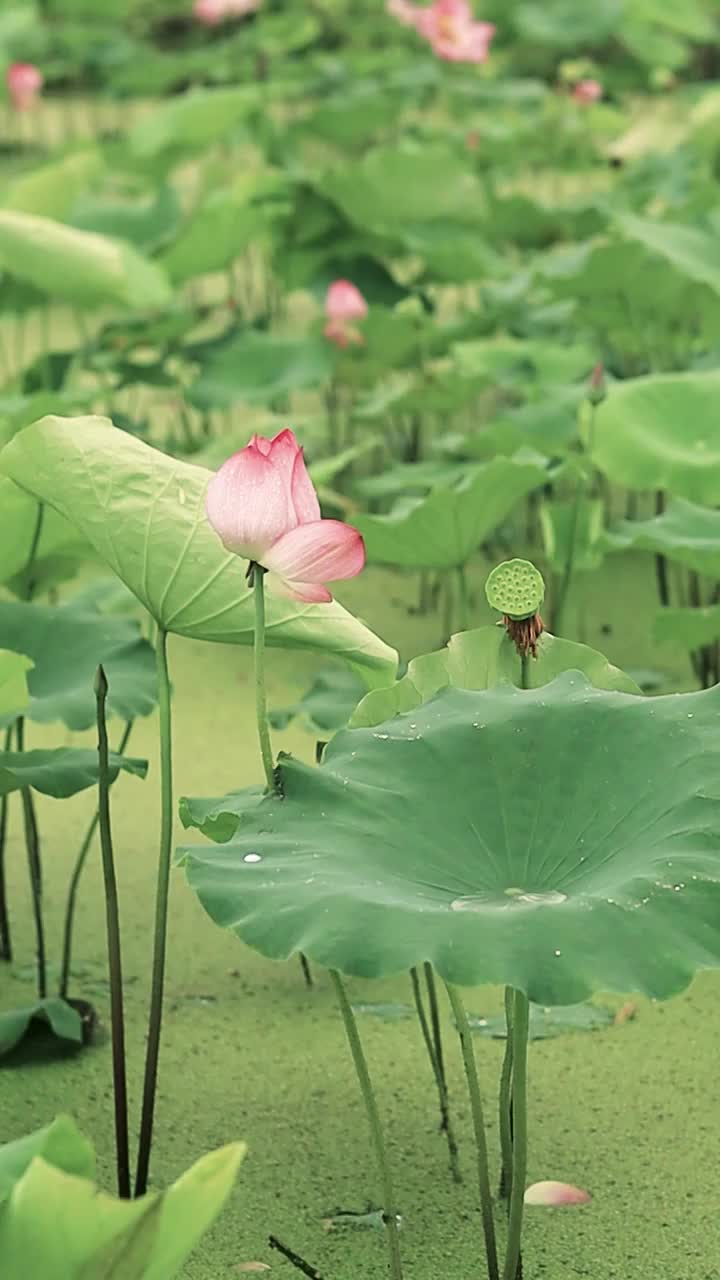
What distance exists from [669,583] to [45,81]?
183 inches

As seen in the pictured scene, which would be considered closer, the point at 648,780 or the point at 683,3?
the point at 648,780

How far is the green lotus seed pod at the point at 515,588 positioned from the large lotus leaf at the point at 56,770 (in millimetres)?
332

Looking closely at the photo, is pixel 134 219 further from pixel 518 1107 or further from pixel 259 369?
pixel 518 1107

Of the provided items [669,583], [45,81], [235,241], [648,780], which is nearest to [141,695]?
[648,780]

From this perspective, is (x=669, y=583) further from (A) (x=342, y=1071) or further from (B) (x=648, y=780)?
(B) (x=648, y=780)

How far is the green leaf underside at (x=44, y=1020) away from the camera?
154 centimetres

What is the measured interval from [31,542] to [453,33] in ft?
9.30

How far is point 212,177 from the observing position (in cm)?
429

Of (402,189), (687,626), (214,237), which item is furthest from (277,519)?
(402,189)

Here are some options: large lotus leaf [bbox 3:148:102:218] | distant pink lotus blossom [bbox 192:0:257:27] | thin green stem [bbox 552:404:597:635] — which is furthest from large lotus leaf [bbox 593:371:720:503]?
distant pink lotus blossom [bbox 192:0:257:27]

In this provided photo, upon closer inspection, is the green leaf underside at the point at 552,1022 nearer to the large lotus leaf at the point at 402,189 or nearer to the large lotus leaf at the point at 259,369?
the large lotus leaf at the point at 259,369

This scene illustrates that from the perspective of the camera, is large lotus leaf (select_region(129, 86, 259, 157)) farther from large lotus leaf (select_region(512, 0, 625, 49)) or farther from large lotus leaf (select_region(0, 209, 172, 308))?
large lotus leaf (select_region(512, 0, 625, 49))

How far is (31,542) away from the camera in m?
1.65

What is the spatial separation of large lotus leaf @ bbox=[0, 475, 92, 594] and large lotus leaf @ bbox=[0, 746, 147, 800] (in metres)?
0.19
